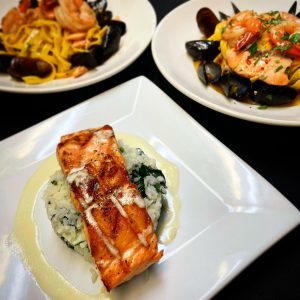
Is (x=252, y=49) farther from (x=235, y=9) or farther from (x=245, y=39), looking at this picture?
(x=235, y=9)

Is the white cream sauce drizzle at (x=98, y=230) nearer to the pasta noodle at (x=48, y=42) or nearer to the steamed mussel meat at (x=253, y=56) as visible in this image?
the steamed mussel meat at (x=253, y=56)

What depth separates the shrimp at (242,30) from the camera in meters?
3.02

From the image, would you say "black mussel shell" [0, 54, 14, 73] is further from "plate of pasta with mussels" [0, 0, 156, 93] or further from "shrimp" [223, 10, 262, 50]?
"shrimp" [223, 10, 262, 50]

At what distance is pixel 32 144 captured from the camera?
2.52 meters

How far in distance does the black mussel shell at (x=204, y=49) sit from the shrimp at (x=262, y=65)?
0.19 meters

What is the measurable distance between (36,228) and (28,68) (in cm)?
159

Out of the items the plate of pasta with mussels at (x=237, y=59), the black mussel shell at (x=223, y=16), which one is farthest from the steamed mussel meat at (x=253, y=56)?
the black mussel shell at (x=223, y=16)

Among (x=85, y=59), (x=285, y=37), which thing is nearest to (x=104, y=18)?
(x=85, y=59)

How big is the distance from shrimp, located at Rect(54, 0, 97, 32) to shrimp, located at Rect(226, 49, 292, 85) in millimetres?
1549

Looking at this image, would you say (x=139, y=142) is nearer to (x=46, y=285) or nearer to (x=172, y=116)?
(x=172, y=116)

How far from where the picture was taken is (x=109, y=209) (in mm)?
1833

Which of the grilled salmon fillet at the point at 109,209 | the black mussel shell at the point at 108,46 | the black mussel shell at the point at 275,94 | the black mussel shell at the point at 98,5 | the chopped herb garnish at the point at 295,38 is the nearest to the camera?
the grilled salmon fillet at the point at 109,209

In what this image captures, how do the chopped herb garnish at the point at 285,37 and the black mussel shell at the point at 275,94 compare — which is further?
the chopped herb garnish at the point at 285,37

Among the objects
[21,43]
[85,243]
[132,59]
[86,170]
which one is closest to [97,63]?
[132,59]
